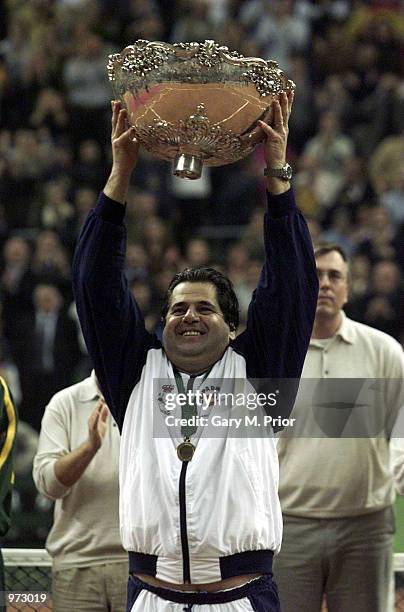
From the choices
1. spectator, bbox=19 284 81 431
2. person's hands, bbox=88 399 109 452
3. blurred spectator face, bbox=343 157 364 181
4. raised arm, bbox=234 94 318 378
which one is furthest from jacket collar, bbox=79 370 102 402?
blurred spectator face, bbox=343 157 364 181

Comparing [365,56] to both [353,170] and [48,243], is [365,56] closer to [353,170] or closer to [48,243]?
[353,170]

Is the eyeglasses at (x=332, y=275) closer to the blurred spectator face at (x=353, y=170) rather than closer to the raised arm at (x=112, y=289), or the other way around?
the raised arm at (x=112, y=289)

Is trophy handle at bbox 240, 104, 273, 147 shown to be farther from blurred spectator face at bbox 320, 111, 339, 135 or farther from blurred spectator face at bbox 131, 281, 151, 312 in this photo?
blurred spectator face at bbox 320, 111, 339, 135

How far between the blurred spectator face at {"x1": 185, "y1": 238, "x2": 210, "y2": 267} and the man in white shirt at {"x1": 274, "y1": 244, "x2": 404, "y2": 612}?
472cm

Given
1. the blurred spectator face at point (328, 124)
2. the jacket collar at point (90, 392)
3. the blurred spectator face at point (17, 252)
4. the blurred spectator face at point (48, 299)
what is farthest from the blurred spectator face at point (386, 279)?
the jacket collar at point (90, 392)

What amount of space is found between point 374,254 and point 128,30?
4.26m

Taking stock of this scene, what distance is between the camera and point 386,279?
9.65m

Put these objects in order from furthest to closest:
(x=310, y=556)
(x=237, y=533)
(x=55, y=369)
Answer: (x=55, y=369), (x=310, y=556), (x=237, y=533)

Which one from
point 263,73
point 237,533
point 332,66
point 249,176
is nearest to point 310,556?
point 237,533

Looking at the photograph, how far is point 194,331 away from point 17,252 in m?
6.87

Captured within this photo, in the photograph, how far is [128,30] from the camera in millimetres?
12805

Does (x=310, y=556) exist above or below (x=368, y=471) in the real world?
below

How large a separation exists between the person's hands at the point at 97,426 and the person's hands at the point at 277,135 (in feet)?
5.02

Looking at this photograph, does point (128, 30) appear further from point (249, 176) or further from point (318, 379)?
point (318, 379)
